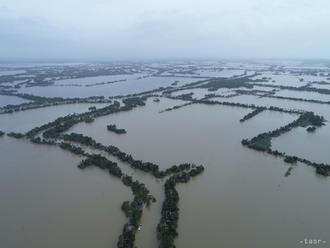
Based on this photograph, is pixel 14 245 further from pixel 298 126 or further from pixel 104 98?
pixel 104 98

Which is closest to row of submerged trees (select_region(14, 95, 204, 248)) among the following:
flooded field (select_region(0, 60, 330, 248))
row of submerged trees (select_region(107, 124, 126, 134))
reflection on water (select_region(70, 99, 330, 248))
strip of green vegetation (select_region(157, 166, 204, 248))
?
flooded field (select_region(0, 60, 330, 248))

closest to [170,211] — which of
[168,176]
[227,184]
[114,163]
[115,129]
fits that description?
[168,176]

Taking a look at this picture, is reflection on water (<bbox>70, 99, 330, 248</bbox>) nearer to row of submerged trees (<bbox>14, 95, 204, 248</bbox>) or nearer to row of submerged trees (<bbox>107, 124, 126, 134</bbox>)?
row of submerged trees (<bbox>107, 124, 126, 134</bbox>)

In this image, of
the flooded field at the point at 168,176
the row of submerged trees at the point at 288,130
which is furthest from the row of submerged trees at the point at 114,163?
the row of submerged trees at the point at 288,130

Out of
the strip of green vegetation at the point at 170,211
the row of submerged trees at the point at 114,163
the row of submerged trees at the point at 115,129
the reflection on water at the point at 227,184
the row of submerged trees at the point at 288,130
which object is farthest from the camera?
the row of submerged trees at the point at 115,129

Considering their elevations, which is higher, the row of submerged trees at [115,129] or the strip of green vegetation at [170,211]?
the row of submerged trees at [115,129]

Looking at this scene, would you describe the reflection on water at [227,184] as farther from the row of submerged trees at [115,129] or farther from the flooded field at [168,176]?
the row of submerged trees at [115,129]

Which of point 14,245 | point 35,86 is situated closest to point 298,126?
point 14,245

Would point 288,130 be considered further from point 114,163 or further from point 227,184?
point 114,163
